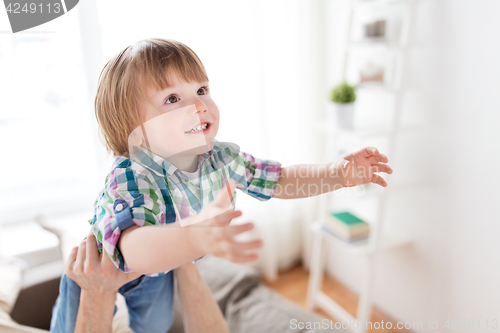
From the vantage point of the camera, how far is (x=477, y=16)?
3.01ft

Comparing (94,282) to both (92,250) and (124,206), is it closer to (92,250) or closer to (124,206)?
(92,250)

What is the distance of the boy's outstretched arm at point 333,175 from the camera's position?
1.57 feet

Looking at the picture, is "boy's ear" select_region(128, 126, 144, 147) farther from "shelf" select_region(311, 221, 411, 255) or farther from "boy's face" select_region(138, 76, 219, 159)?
"shelf" select_region(311, 221, 411, 255)

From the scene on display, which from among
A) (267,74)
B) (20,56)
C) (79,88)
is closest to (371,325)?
(267,74)

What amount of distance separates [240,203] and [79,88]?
738 millimetres

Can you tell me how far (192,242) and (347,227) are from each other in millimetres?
1103

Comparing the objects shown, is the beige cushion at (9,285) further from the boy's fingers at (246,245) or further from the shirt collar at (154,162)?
the boy's fingers at (246,245)

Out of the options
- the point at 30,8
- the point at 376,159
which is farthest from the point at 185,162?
the point at 30,8

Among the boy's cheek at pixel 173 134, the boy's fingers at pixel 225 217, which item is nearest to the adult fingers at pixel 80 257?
the boy's cheek at pixel 173 134

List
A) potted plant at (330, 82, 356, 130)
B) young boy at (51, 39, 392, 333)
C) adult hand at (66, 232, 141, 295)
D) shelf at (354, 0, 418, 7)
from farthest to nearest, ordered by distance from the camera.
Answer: potted plant at (330, 82, 356, 130) → shelf at (354, 0, 418, 7) → adult hand at (66, 232, 141, 295) → young boy at (51, 39, 392, 333)

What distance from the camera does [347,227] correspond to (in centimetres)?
131

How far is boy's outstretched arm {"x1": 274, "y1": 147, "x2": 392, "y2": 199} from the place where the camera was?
18.8 inches

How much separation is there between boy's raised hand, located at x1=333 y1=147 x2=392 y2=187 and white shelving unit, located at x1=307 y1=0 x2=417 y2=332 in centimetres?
70

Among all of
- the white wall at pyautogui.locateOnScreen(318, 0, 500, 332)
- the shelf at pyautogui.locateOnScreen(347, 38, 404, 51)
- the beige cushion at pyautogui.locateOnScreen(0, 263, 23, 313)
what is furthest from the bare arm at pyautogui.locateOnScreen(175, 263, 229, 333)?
the shelf at pyautogui.locateOnScreen(347, 38, 404, 51)
